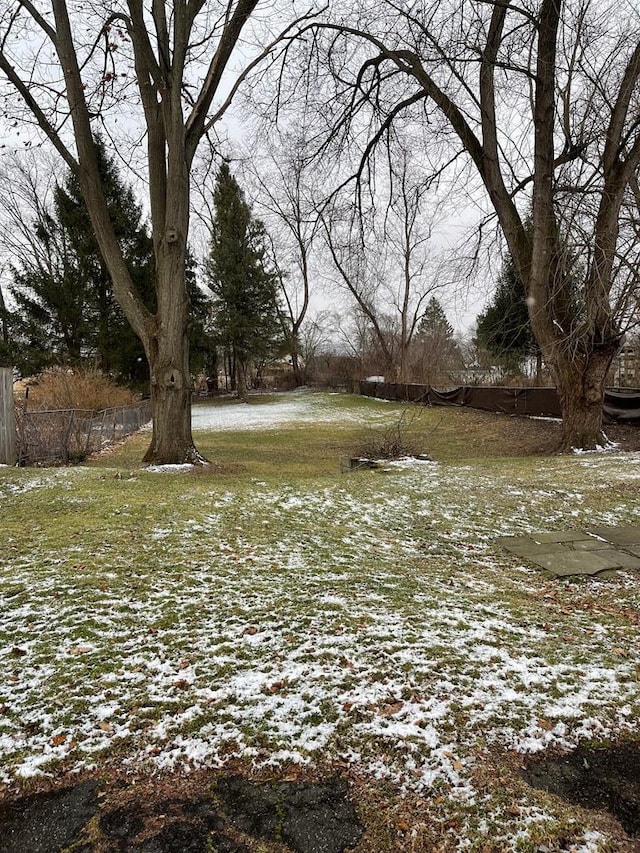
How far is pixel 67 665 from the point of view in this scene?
7.74 feet

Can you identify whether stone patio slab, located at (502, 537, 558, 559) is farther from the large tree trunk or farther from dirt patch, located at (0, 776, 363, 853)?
the large tree trunk

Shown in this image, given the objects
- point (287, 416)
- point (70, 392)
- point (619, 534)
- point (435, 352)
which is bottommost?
point (619, 534)

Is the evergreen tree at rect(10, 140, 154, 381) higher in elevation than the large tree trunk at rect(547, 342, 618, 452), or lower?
higher

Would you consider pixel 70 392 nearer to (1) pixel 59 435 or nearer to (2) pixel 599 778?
(1) pixel 59 435

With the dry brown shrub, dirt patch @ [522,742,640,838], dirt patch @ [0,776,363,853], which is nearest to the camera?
dirt patch @ [0,776,363,853]

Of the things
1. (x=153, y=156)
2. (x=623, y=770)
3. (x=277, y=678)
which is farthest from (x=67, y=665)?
(x=153, y=156)

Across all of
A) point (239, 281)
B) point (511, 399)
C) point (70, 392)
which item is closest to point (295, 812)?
point (70, 392)

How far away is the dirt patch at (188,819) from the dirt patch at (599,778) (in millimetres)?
745

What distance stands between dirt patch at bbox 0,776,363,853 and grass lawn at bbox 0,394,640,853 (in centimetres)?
9

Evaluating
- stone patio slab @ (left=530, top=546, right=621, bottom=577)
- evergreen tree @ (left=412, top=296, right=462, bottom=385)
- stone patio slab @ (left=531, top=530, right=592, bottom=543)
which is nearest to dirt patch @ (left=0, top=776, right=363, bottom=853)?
stone patio slab @ (left=530, top=546, right=621, bottom=577)

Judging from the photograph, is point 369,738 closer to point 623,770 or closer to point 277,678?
point 277,678

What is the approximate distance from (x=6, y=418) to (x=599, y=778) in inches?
339

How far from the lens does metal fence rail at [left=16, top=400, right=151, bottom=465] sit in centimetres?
858

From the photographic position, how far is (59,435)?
370 inches
